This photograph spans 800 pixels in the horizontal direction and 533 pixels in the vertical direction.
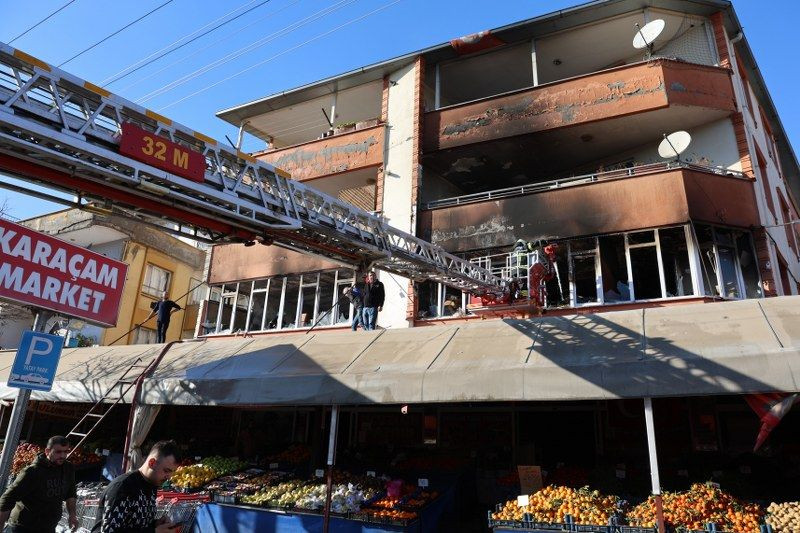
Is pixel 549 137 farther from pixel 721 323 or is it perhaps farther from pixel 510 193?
pixel 721 323

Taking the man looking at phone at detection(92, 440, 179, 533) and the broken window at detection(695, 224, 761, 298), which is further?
the broken window at detection(695, 224, 761, 298)

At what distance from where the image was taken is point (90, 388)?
1259 cm

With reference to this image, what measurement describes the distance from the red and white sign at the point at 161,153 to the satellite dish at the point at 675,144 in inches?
442

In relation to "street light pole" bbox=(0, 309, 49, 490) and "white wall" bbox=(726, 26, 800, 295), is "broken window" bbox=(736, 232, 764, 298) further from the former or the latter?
"street light pole" bbox=(0, 309, 49, 490)

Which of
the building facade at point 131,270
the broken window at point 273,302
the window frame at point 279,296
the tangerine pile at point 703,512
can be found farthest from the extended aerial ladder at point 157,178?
the building facade at point 131,270

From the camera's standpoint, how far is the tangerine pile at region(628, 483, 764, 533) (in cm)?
716

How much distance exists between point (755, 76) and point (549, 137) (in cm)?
774

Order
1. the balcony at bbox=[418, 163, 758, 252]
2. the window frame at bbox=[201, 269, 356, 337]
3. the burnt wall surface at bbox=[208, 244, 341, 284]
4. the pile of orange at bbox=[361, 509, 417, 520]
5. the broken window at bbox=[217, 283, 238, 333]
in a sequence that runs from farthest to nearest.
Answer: the broken window at bbox=[217, 283, 238, 333]
the burnt wall surface at bbox=[208, 244, 341, 284]
the window frame at bbox=[201, 269, 356, 337]
the balcony at bbox=[418, 163, 758, 252]
the pile of orange at bbox=[361, 509, 417, 520]

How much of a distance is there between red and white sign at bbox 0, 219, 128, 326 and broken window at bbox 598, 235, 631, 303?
10.8m

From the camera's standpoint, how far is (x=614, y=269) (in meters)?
14.4

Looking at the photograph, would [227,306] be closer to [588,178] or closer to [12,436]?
[12,436]

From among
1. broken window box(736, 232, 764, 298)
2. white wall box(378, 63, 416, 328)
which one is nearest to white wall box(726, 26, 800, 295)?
broken window box(736, 232, 764, 298)

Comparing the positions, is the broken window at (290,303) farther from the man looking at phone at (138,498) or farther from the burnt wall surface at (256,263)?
the man looking at phone at (138,498)

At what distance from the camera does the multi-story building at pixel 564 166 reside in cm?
1328
